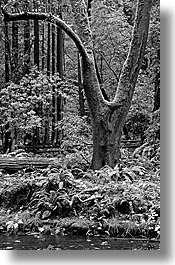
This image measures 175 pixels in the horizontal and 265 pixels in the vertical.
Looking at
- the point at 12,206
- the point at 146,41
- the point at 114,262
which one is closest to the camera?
the point at 114,262

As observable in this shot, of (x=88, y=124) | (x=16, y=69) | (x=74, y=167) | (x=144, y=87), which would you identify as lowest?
(x=74, y=167)

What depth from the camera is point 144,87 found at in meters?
4.56

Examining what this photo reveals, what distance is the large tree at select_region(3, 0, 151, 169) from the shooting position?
183 inches

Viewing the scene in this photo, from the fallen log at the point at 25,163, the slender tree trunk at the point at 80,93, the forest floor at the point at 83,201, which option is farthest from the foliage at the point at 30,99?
the forest floor at the point at 83,201

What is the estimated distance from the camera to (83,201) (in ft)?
12.6

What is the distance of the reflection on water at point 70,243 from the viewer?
328cm

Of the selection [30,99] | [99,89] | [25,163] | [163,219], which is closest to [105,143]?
[99,89]

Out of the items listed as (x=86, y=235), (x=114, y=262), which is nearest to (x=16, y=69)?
(x=86, y=235)

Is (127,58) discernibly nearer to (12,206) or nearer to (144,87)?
(144,87)

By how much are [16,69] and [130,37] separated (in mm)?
1645

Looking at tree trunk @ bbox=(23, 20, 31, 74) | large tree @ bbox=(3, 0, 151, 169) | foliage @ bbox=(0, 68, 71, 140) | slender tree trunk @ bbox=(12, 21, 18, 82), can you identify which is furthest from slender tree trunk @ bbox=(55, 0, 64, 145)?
slender tree trunk @ bbox=(12, 21, 18, 82)

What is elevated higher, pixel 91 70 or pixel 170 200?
pixel 91 70

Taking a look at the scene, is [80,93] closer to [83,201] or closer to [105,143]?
[105,143]

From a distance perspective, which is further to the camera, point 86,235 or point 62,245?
point 86,235
